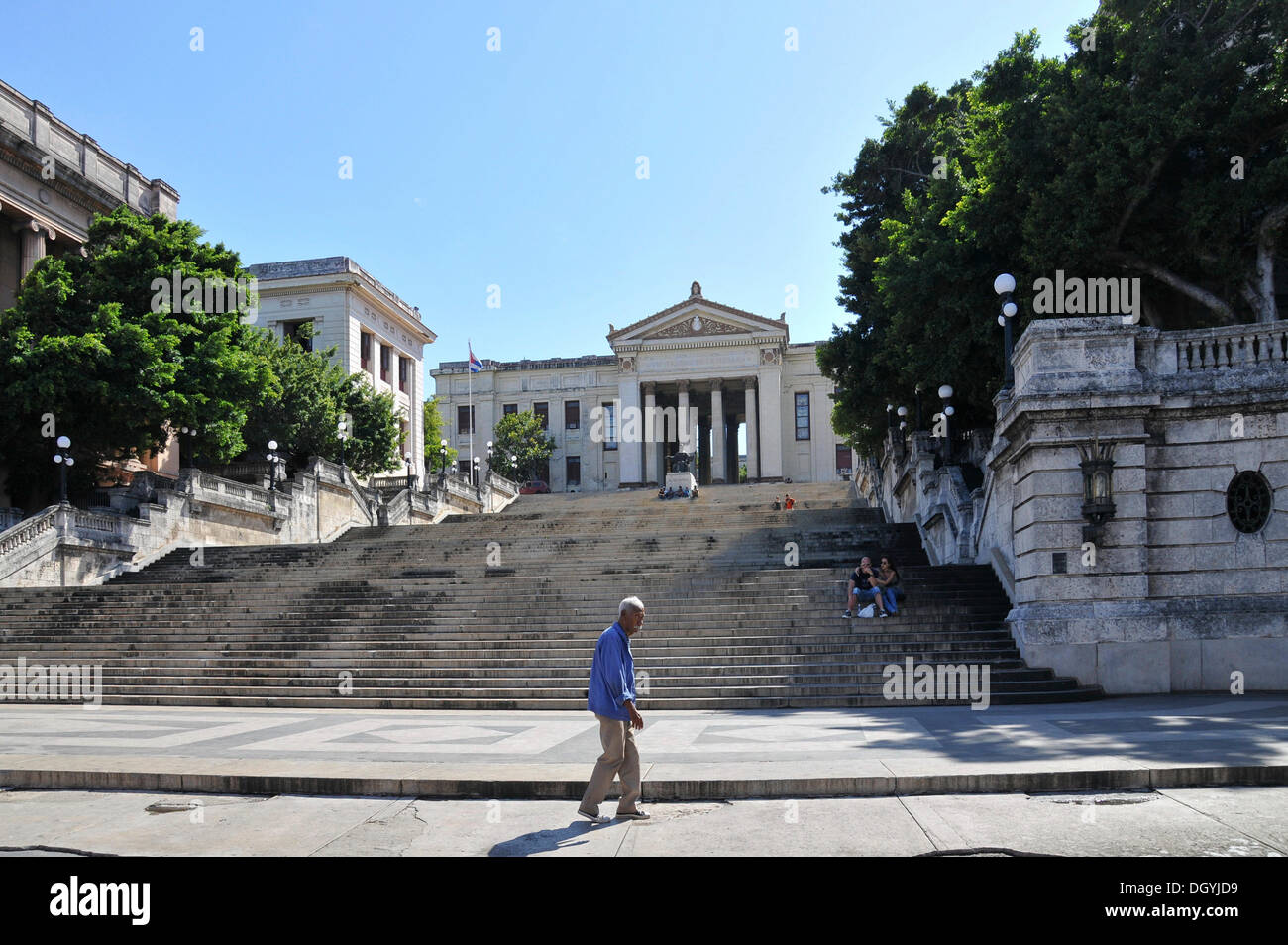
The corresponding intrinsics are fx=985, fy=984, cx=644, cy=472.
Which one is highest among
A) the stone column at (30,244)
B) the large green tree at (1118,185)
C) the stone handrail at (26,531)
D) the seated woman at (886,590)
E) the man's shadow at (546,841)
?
the stone column at (30,244)

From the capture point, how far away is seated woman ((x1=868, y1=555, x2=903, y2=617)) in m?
17.3

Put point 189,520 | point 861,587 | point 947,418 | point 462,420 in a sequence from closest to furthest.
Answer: point 861,587, point 947,418, point 189,520, point 462,420

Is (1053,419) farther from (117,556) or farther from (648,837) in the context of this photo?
(117,556)

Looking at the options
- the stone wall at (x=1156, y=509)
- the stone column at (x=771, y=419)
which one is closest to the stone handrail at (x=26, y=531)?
the stone wall at (x=1156, y=509)

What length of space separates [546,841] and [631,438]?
70.7 meters

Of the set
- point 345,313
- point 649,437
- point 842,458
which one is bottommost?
point 842,458

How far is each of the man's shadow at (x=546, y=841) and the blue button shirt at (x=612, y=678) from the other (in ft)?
2.71

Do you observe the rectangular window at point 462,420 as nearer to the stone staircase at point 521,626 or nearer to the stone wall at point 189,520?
the stone wall at point 189,520

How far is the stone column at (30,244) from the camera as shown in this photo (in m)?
36.1

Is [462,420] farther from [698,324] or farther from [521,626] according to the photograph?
[521,626]

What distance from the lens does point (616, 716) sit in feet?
24.2

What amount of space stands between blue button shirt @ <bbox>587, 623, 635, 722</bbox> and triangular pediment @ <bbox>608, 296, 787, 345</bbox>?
68.7 meters

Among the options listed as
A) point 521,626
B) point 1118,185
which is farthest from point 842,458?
point 521,626

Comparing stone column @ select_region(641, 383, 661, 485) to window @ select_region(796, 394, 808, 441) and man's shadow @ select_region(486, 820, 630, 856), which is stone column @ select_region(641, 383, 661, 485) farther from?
man's shadow @ select_region(486, 820, 630, 856)
